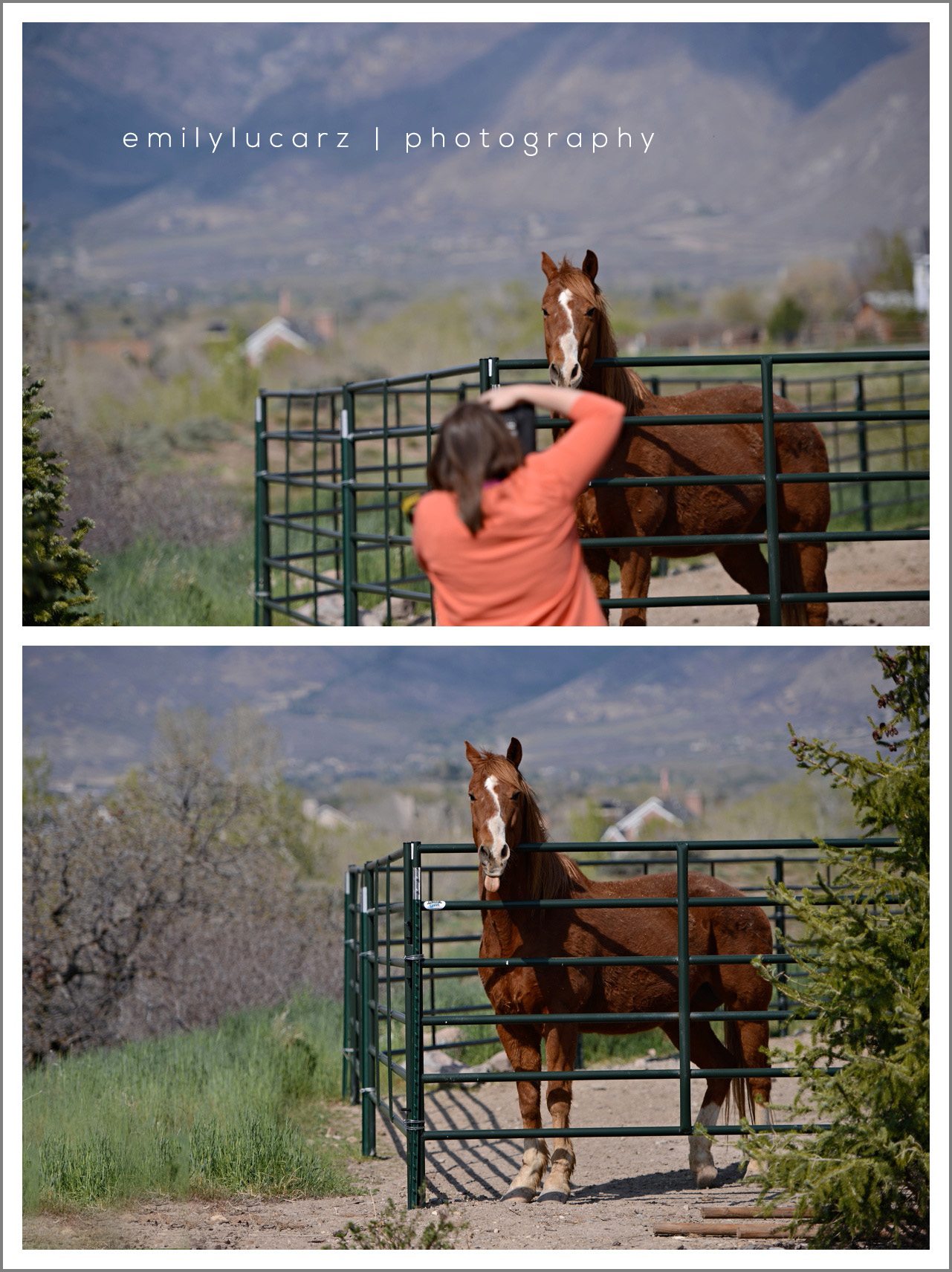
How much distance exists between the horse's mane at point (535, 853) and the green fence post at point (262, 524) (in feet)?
17.0

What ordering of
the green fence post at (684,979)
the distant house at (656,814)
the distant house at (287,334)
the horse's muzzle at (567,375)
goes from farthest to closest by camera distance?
the distant house at (287,334)
the distant house at (656,814)
the green fence post at (684,979)
the horse's muzzle at (567,375)

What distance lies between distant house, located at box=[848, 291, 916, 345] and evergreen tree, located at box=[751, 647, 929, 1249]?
45.9 metres

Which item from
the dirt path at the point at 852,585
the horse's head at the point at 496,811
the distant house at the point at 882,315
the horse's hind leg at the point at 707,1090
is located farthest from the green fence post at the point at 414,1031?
the distant house at the point at 882,315

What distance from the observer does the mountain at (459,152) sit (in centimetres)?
6844

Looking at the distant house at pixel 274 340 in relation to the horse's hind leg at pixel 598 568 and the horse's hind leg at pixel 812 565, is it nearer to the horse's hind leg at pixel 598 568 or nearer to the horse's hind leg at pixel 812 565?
the horse's hind leg at pixel 812 565

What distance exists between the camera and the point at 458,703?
8788 cm

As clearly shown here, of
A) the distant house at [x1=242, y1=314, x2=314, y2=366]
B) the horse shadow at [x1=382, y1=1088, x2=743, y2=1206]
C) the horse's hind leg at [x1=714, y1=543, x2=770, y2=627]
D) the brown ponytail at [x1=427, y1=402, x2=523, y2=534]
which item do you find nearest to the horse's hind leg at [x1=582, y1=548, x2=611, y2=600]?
the horse's hind leg at [x1=714, y1=543, x2=770, y2=627]

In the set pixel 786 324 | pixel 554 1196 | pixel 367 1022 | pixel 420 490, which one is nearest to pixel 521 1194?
pixel 554 1196

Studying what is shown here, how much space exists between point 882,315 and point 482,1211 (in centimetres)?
5264

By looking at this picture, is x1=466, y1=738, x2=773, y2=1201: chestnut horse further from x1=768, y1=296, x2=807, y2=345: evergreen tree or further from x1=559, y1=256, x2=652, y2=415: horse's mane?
x1=768, y1=296, x2=807, y2=345: evergreen tree

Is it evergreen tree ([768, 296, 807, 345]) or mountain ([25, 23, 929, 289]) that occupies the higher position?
mountain ([25, 23, 929, 289])

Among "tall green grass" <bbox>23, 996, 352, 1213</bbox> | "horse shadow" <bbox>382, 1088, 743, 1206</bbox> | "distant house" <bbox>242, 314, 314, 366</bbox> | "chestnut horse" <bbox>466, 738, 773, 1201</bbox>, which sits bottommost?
"horse shadow" <bbox>382, 1088, 743, 1206</bbox>

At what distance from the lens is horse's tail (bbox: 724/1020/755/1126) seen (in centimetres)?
571

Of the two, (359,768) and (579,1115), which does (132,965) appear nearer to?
(579,1115)
